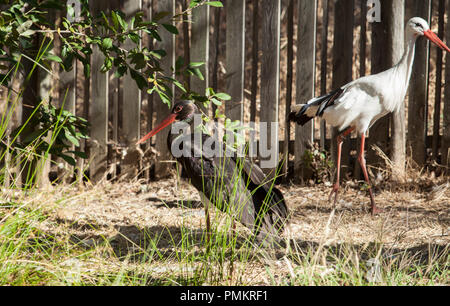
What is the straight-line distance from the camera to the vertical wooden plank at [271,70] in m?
5.48

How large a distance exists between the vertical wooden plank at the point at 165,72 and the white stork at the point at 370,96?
1270 mm

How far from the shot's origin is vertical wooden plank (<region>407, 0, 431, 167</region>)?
5.50 m

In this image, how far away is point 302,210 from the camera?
5035 millimetres

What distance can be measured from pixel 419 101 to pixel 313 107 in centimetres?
114

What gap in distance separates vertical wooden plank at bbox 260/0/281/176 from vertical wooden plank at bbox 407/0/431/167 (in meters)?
1.23

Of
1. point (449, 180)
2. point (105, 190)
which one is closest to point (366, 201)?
point (449, 180)

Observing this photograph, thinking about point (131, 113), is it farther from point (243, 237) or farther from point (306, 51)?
point (243, 237)

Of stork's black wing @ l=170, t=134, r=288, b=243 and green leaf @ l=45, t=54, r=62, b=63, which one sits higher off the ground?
green leaf @ l=45, t=54, r=62, b=63

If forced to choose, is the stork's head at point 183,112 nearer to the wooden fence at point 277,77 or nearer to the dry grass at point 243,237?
the dry grass at point 243,237

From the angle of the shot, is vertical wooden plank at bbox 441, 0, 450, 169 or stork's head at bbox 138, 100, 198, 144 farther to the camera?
vertical wooden plank at bbox 441, 0, 450, 169

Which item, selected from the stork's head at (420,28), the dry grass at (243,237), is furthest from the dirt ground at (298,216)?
the stork's head at (420,28)

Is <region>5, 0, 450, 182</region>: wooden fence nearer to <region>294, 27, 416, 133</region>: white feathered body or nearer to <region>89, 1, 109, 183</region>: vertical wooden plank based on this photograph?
<region>89, 1, 109, 183</region>: vertical wooden plank

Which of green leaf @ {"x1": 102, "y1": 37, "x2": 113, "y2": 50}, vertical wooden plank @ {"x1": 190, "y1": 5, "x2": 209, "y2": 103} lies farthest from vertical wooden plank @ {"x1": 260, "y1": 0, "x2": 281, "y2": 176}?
green leaf @ {"x1": 102, "y1": 37, "x2": 113, "y2": 50}
